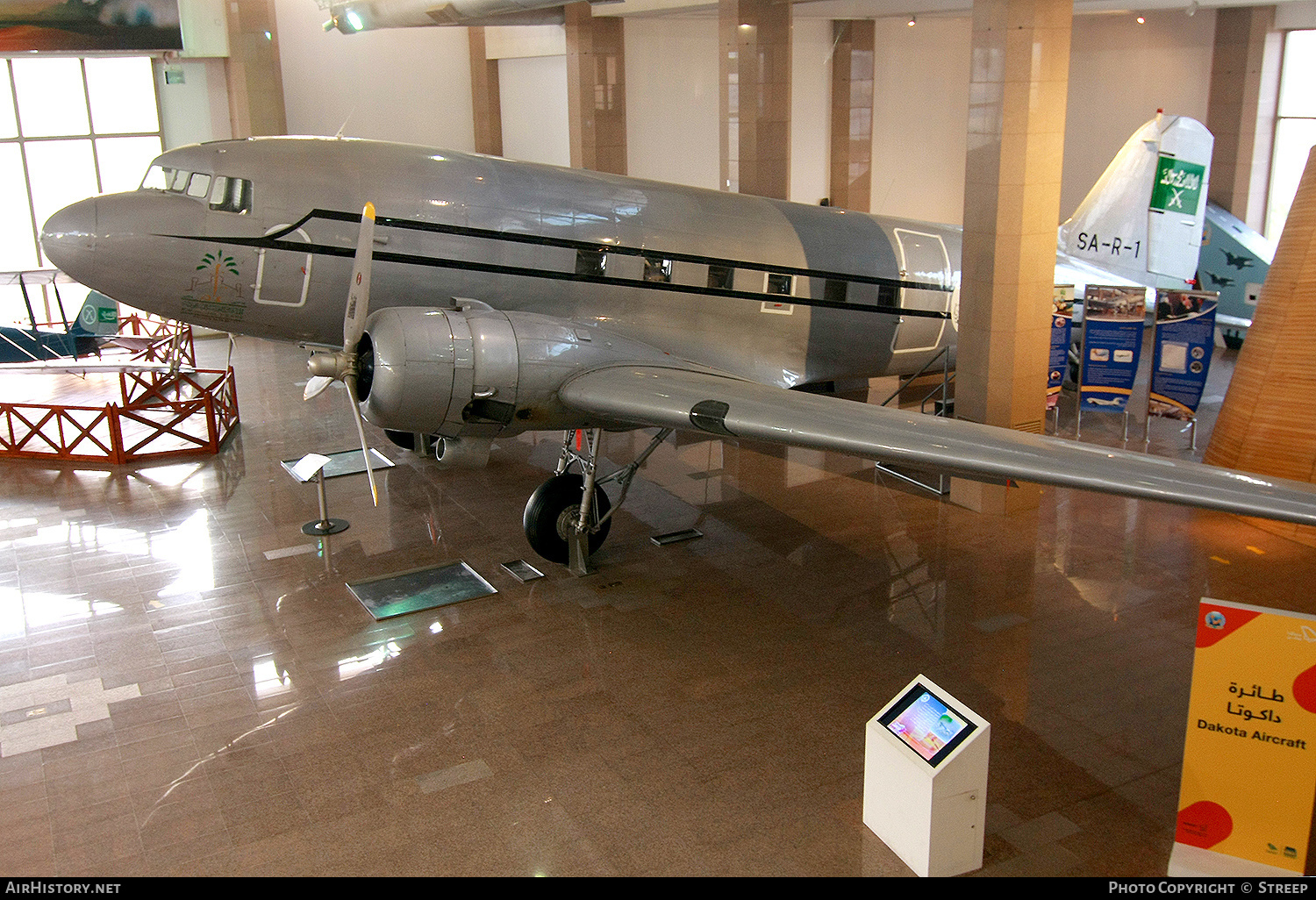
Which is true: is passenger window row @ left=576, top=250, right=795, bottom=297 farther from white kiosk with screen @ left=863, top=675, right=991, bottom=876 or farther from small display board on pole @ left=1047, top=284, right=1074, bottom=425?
white kiosk with screen @ left=863, top=675, right=991, bottom=876

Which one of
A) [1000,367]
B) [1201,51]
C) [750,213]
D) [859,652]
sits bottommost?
[859,652]

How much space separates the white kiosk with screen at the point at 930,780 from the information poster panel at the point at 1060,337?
1089 centimetres

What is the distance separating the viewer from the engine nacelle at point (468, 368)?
383 inches

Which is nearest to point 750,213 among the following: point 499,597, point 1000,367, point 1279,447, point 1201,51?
point 1000,367

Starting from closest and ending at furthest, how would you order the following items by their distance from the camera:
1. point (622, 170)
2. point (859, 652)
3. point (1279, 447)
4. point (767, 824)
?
point (767, 824)
point (859, 652)
point (1279, 447)
point (622, 170)

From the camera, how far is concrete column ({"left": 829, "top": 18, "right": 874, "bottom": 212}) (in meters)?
30.0

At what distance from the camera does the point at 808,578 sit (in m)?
11.3

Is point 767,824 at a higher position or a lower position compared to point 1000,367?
lower

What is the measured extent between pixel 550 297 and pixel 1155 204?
12.9 m

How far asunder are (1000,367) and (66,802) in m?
10.9

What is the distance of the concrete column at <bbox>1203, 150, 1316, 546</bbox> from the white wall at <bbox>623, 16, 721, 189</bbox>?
60.0ft

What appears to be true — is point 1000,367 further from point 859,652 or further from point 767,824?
point 767,824

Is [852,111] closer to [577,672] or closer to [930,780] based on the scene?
[577,672]

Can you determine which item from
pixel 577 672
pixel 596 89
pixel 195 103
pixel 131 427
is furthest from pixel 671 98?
pixel 577 672
